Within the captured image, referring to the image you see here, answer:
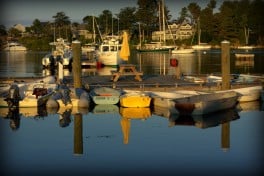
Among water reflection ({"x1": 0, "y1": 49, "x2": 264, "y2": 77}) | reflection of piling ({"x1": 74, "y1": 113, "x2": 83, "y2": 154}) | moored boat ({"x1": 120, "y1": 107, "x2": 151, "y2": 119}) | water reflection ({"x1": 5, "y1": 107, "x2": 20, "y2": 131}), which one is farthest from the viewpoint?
water reflection ({"x1": 0, "y1": 49, "x2": 264, "y2": 77})

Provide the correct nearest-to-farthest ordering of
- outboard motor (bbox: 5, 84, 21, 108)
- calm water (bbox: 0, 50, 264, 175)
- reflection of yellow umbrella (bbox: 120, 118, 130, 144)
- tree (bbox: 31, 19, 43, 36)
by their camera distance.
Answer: calm water (bbox: 0, 50, 264, 175), reflection of yellow umbrella (bbox: 120, 118, 130, 144), outboard motor (bbox: 5, 84, 21, 108), tree (bbox: 31, 19, 43, 36)

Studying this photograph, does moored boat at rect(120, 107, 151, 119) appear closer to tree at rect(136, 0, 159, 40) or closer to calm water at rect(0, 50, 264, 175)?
calm water at rect(0, 50, 264, 175)

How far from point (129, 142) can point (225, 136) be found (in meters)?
A: 3.61

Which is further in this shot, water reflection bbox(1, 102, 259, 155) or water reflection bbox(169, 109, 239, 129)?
water reflection bbox(169, 109, 239, 129)

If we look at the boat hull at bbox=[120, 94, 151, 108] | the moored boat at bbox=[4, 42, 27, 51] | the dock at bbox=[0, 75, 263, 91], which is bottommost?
the boat hull at bbox=[120, 94, 151, 108]

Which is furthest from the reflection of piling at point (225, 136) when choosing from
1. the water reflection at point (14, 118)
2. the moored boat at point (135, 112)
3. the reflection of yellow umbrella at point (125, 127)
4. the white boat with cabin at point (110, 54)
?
the white boat with cabin at point (110, 54)

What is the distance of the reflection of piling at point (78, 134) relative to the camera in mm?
18248

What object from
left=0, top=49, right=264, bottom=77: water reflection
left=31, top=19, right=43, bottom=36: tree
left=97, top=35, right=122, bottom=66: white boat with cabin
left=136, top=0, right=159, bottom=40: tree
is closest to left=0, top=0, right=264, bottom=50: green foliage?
left=136, top=0, right=159, bottom=40: tree

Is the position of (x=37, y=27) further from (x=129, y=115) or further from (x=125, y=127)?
(x=125, y=127)

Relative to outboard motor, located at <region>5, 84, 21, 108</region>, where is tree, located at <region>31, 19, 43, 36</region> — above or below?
above

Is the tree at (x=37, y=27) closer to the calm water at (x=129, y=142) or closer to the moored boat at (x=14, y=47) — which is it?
the moored boat at (x=14, y=47)

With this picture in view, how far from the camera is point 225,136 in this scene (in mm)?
20391

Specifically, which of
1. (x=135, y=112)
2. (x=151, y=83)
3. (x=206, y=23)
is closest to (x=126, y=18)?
(x=206, y=23)

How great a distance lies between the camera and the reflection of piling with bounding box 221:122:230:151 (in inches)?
739
